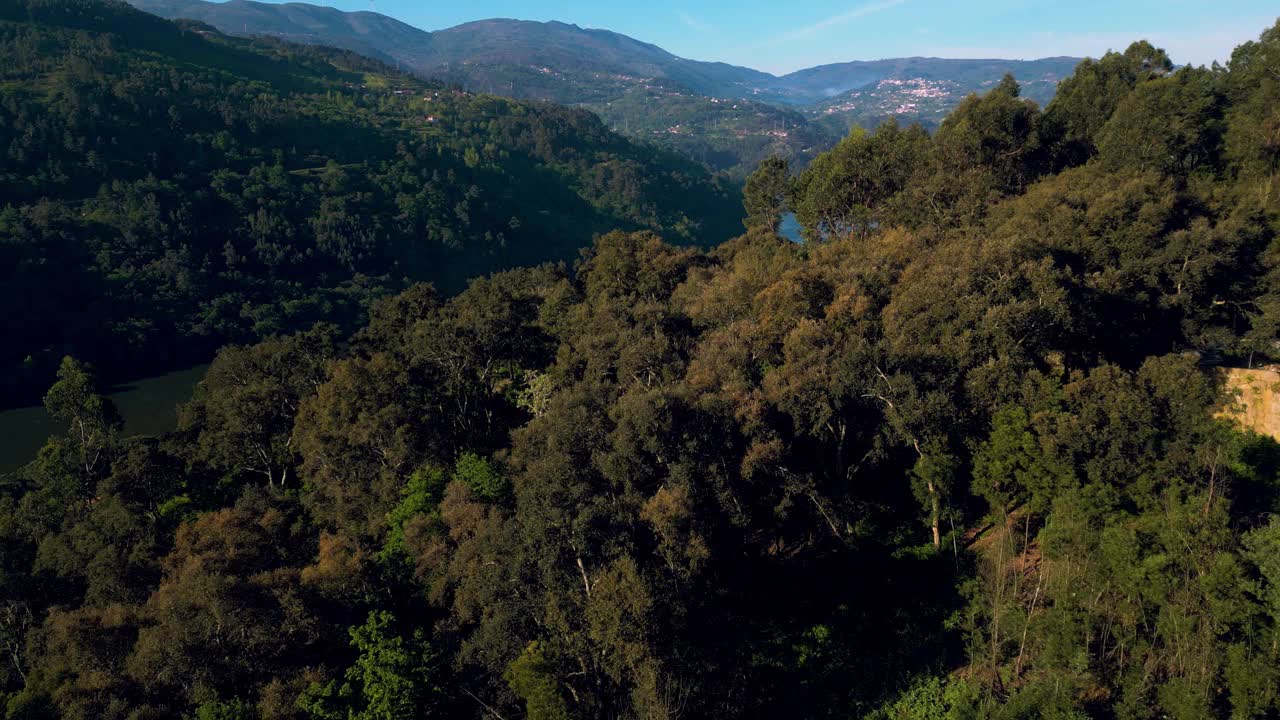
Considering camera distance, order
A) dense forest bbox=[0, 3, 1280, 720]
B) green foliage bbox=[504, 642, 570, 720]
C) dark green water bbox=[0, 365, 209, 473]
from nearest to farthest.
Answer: green foliage bbox=[504, 642, 570, 720], dense forest bbox=[0, 3, 1280, 720], dark green water bbox=[0, 365, 209, 473]

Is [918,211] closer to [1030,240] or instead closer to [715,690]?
[1030,240]

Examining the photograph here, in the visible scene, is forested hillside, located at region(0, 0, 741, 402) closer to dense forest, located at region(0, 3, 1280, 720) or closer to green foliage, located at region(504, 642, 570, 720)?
dense forest, located at region(0, 3, 1280, 720)

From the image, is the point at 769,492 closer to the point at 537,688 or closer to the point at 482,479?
the point at 537,688

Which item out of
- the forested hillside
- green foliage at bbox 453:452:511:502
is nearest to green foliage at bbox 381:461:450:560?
green foliage at bbox 453:452:511:502

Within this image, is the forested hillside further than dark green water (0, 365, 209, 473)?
Yes

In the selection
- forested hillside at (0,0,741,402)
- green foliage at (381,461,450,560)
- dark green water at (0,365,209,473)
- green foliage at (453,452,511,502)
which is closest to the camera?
green foliage at (453,452,511,502)

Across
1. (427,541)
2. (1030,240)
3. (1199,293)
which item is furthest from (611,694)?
(1199,293)

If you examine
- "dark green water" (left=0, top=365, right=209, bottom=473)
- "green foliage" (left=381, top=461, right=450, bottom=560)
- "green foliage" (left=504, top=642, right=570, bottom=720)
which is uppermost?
"green foliage" (left=504, top=642, right=570, bottom=720)
